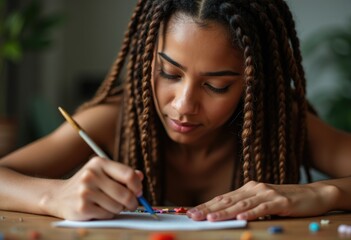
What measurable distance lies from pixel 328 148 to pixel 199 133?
0.48m

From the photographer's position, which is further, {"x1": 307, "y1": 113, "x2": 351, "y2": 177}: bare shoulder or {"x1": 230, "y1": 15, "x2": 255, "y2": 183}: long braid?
{"x1": 307, "y1": 113, "x2": 351, "y2": 177}: bare shoulder

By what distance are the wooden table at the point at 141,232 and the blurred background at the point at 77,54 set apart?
2.29 metres

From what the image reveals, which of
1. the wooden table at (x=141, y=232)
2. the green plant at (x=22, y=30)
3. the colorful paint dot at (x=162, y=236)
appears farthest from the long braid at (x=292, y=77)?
the green plant at (x=22, y=30)

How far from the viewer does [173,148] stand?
5.29ft

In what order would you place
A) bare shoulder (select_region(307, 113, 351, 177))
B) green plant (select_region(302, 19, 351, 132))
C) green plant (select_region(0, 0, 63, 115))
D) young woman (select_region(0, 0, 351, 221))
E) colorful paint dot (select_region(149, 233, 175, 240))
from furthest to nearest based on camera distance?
green plant (select_region(302, 19, 351, 132)), green plant (select_region(0, 0, 63, 115)), bare shoulder (select_region(307, 113, 351, 177)), young woman (select_region(0, 0, 351, 221)), colorful paint dot (select_region(149, 233, 175, 240))

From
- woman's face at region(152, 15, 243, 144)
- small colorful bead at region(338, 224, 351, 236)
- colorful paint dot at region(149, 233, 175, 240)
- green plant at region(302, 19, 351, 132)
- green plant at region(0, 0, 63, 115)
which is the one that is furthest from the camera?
green plant at region(302, 19, 351, 132)

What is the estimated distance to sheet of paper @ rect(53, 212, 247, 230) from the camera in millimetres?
927

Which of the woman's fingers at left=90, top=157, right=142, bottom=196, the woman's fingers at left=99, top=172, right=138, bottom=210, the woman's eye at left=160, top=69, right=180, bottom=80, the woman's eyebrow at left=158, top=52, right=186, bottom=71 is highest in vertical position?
the woman's eyebrow at left=158, top=52, right=186, bottom=71

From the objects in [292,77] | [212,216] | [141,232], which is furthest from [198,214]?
[292,77]

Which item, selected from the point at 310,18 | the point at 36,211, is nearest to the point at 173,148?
the point at 36,211

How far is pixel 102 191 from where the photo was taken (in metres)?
0.97

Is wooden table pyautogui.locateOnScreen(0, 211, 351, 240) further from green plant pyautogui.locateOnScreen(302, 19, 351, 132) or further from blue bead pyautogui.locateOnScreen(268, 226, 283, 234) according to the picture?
green plant pyautogui.locateOnScreen(302, 19, 351, 132)

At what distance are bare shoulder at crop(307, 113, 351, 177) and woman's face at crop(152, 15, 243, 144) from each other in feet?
1.35

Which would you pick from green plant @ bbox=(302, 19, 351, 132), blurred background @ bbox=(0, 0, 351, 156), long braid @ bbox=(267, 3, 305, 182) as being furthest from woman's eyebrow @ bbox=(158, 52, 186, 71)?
green plant @ bbox=(302, 19, 351, 132)
